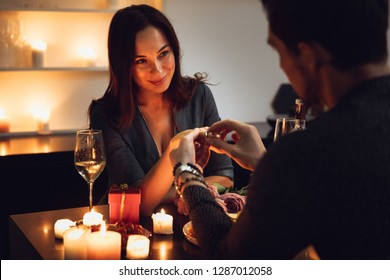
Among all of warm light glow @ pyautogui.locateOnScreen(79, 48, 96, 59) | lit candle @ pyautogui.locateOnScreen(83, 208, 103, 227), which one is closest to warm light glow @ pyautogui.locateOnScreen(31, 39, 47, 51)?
warm light glow @ pyautogui.locateOnScreen(79, 48, 96, 59)

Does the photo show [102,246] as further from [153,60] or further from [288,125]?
[153,60]

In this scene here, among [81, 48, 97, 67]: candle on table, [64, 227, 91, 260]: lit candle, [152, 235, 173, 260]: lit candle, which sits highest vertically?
[81, 48, 97, 67]: candle on table

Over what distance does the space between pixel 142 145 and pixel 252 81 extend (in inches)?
68.5

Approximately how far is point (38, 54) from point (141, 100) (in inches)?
46.3

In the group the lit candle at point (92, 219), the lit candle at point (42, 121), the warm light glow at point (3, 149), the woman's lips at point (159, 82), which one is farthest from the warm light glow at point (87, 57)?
the lit candle at point (92, 219)

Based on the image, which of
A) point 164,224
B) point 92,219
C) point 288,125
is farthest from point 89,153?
point 288,125

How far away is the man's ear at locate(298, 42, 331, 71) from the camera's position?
37.2 inches

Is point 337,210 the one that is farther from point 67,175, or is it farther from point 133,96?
point 67,175

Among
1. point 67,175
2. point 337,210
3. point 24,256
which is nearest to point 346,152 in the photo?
point 337,210

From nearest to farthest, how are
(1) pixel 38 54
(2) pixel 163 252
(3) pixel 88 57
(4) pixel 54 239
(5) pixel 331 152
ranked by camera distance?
(5) pixel 331 152
(2) pixel 163 252
(4) pixel 54 239
(1) pixel 38 54
(3) pixel 88 57

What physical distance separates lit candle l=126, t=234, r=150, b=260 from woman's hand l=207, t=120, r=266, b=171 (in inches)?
12.3

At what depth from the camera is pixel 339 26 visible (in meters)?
0.92

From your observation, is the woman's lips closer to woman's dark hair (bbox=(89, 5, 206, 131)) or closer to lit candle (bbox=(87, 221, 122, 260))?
woman's dark hair (bbox=(89, 5, 206, 131))

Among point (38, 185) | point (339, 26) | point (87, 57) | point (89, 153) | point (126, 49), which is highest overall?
point (339, 26)
